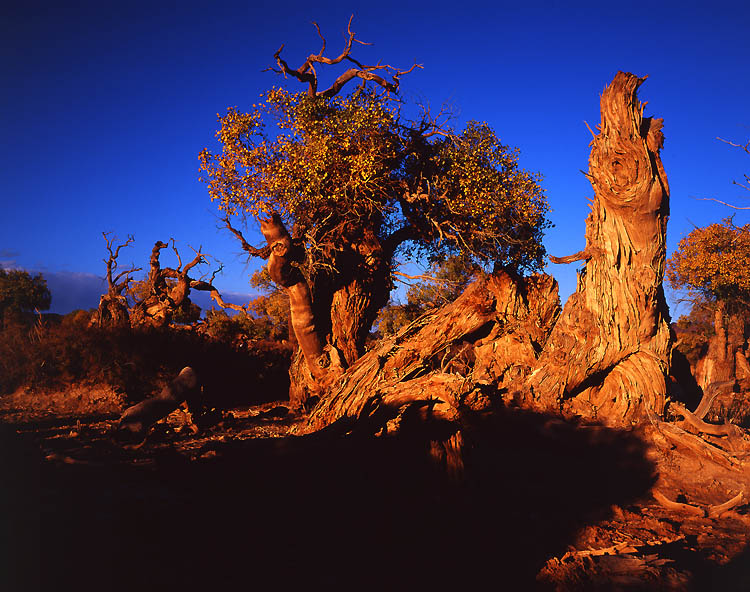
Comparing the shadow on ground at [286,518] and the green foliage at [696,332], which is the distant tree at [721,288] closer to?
the green foliage at [696,332]

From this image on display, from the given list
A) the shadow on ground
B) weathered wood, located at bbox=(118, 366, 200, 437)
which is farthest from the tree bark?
weathered wood, located at bbox=(118, 366, 200, 437)

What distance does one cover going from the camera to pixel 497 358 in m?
14.3

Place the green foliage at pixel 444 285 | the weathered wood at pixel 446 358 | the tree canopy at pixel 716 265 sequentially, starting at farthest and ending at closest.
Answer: the tree canopy at pixel 716 265 < the green foliage at pixel 444 285 < the weathered wood at pixel 446 358

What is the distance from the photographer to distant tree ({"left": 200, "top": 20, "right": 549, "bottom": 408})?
41.9 ft

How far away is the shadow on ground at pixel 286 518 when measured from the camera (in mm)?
3693

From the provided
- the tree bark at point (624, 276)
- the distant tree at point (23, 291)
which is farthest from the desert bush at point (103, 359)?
the distant tree at point (23, 291)

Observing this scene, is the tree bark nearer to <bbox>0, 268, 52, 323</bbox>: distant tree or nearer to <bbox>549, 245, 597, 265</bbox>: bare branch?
<bbox>549, 245, 597, 265</bbox>: bare branch

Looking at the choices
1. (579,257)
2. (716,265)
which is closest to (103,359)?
(579,257)

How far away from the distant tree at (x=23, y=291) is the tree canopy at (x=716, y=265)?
1501 inches

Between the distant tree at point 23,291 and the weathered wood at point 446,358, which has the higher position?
the distant tree at point 23,291

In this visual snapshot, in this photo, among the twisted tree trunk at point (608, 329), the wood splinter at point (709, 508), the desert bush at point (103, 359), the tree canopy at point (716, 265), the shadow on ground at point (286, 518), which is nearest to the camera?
the shadow on ground at point (286, 518)

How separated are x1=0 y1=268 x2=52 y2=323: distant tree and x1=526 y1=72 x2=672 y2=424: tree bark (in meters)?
33.1

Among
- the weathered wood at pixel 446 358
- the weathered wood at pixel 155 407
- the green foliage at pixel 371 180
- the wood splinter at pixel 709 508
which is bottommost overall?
the wood splinter at pixel 709 508

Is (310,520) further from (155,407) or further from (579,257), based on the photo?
(579,257)
